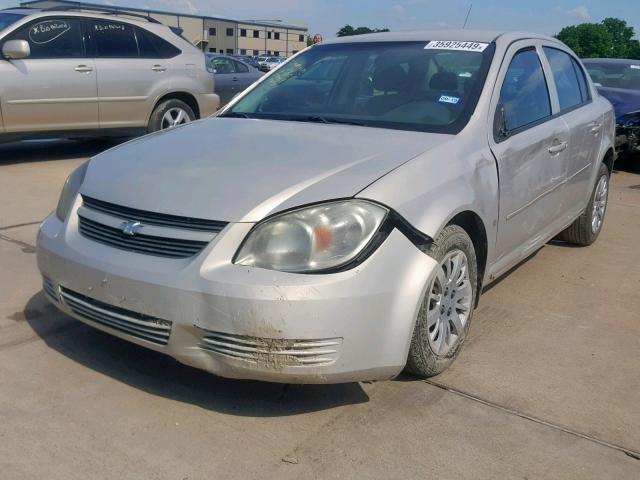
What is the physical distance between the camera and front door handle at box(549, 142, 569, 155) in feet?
13.8

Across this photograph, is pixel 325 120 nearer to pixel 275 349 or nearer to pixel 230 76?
pixel 275 349

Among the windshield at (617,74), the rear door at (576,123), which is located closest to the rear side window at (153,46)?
the rear door at (576,123)

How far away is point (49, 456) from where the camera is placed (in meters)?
2.56

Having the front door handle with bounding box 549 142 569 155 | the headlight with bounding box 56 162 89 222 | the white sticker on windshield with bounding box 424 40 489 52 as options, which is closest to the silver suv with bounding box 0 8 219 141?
the headlight with bounding box 56 162 89 222

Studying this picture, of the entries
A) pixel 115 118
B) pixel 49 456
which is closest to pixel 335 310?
pixel 49 456

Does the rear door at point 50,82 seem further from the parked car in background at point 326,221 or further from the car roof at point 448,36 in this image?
the car roof at point 448,36

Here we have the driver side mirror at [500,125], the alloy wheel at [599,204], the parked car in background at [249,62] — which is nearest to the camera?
the driver side mirror at [500,125]

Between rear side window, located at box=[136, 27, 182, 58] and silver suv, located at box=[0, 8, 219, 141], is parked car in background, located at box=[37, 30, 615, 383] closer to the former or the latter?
silver suv, located at box=[0, 8, 219, 141]

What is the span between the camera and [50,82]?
25.4ft

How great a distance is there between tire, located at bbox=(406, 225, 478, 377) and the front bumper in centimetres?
18

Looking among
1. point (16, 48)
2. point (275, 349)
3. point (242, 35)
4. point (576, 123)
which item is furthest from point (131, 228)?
point (242, 35)

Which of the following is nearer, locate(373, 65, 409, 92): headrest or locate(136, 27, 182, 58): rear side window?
locate(373, 65, 409, 92): headrest

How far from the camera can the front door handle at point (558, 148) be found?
419 centimetres

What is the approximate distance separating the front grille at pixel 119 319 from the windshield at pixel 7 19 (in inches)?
224
